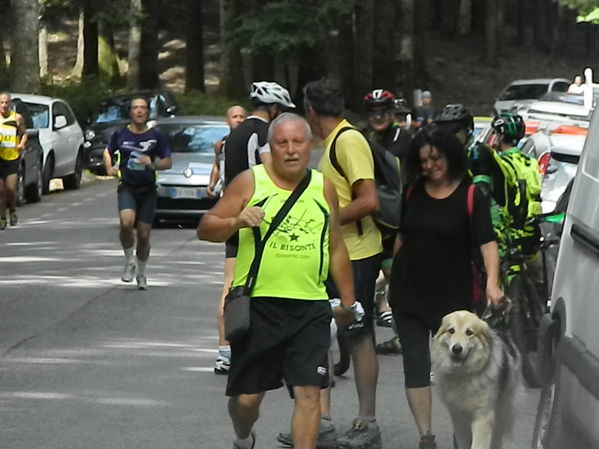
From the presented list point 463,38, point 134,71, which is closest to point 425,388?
point 134,71

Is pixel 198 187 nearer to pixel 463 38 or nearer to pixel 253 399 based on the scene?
pixel 253 399

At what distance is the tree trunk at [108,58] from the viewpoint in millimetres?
48250

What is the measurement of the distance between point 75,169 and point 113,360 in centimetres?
1904

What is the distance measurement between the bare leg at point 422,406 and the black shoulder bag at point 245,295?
1338mm

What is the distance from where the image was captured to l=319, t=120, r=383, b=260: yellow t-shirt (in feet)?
28.8

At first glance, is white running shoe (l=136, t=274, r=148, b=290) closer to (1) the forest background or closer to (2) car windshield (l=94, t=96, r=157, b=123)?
(1) the forest background

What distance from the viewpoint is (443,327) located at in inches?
295

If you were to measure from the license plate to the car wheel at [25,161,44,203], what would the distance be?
181 inches

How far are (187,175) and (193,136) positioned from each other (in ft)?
5.25

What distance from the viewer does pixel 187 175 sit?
23.0 meters

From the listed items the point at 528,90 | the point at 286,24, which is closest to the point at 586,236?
the point at 286,24

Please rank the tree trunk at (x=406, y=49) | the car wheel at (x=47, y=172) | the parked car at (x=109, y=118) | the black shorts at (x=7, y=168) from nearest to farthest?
the black shorts at (x=7, y=168) < the car wheel at (x=47, y=172) < the parked car at (x=109, y=118) < the tree trunk at (x=406, y=49)

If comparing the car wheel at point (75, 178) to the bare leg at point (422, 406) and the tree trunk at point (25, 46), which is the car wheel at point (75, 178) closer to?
the tree trunk at point (25, 46)

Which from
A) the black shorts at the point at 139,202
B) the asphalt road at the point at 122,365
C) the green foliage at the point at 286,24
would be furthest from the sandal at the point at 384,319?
the green foliage at the point at 286,24
